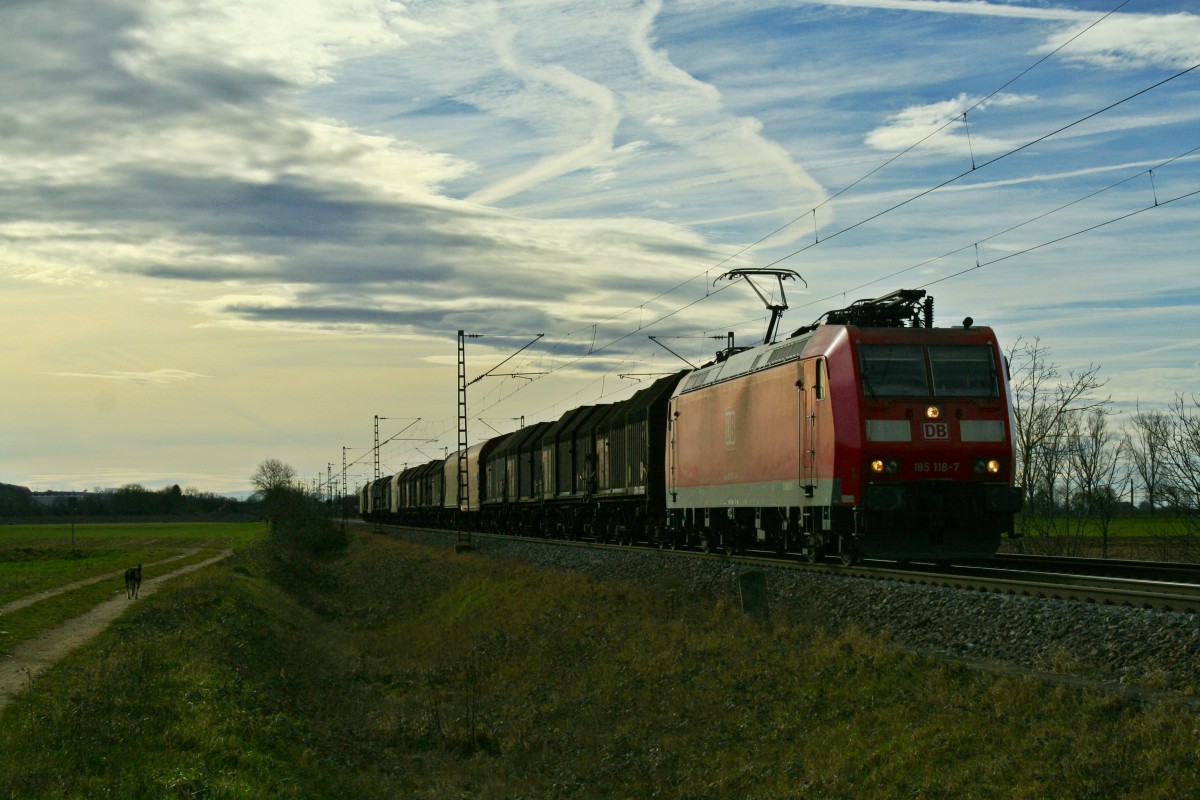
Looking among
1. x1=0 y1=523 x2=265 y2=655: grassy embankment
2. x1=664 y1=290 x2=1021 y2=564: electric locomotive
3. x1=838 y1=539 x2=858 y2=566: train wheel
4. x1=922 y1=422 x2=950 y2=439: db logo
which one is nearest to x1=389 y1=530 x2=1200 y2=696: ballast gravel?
x1=838 y1=539 x2=858 y2=566: train wheel

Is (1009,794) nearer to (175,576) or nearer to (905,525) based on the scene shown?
(905,525)

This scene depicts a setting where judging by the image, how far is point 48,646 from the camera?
22750mm

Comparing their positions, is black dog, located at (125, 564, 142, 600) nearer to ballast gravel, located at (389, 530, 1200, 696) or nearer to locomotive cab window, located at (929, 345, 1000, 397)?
ballast gravel, located at (389, 530, 1200, 696)

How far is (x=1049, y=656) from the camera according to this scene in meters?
12.0

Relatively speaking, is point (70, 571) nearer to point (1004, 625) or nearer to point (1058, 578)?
point (1058, 578)

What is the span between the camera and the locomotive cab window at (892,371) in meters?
18.6

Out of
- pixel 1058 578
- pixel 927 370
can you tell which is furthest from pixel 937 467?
pixel 1058 578

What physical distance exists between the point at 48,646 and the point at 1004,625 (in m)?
18.4

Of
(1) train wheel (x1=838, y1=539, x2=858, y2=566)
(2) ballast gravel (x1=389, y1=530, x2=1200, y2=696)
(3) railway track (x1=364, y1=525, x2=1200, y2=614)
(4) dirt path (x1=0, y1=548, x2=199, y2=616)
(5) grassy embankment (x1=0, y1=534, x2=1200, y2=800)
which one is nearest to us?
(5) grassy embankment (x1=0, y1=534, x2=1200, y2=800)

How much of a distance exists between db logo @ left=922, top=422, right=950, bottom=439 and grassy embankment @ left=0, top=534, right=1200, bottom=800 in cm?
407

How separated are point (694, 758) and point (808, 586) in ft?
16.0

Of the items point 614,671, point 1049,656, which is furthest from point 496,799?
point 1049,656

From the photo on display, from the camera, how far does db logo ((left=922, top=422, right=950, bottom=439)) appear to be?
18.5 metres

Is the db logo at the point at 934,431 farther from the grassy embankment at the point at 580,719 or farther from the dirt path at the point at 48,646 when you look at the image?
the dirt path at the point at 48,646
